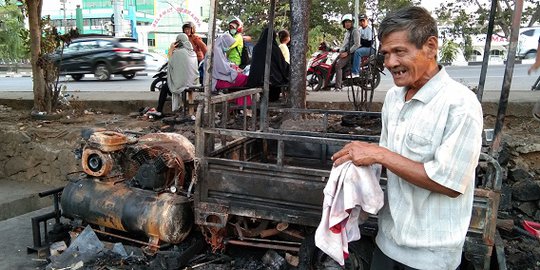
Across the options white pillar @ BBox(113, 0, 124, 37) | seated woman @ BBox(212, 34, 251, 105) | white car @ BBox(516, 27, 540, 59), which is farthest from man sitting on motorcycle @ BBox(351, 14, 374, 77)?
white car @ BBox(516, 27, 540, 59)

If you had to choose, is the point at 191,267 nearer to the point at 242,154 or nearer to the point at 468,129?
the point at 242,154

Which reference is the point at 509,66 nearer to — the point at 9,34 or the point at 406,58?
the point at 406,58

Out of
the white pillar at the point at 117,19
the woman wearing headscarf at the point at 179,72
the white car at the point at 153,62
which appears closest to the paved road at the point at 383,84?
the white car at the point at 153,62

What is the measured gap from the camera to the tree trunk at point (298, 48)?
6.58 m

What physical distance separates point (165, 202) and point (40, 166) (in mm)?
4528

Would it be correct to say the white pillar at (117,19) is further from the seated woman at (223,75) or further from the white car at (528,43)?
the white car at (528,43)

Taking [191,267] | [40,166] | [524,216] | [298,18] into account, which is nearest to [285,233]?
[191,267]

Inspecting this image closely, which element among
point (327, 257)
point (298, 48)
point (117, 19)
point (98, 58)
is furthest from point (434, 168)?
point (117, 19)

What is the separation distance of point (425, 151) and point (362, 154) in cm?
23

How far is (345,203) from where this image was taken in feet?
5.95

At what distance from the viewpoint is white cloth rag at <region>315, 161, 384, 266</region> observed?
1812 millimetres

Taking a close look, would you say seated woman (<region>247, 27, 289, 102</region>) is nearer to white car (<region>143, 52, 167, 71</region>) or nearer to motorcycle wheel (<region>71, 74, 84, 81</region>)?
motorcycle wheel (<region>71, 74, 84, 81</region>)

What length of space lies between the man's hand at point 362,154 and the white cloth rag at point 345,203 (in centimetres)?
4

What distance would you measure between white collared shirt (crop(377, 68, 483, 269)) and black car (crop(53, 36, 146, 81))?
16.6 meters
